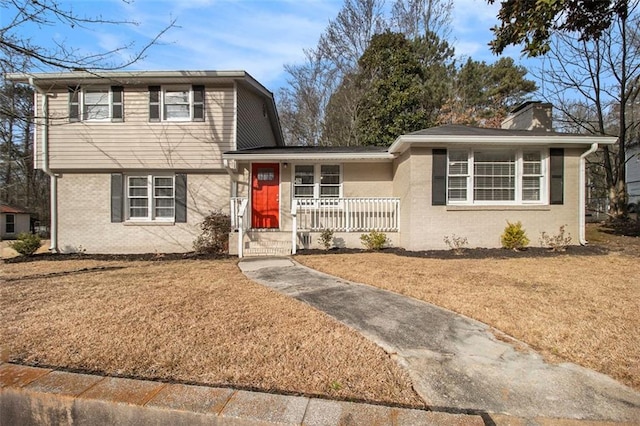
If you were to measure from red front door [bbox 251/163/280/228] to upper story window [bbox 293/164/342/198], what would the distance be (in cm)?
66

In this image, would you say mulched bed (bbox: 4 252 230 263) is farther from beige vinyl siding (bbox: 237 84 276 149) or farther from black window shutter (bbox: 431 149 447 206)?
black window shutter (bbox: 431 149 447 206)

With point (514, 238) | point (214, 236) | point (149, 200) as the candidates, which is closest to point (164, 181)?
point (149, 200)

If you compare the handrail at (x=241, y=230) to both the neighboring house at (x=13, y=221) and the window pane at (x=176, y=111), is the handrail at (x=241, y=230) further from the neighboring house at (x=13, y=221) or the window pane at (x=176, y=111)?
the neighboring house at (x=13, y=221)

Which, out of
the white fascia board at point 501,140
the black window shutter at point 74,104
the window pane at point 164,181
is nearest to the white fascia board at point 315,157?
the white fascia board at point 501,140

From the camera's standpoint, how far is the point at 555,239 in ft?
29.6

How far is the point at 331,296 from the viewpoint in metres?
4.95

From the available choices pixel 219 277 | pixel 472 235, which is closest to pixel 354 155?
pixel 472 235

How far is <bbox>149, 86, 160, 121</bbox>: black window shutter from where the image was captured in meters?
10.6

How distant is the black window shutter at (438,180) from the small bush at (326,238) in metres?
2.87

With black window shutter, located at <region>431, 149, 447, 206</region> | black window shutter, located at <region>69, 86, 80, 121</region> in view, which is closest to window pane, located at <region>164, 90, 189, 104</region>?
black window shutter, located at <region>69, 86, 80, 121</region>

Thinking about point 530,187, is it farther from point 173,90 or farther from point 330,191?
point 173,90

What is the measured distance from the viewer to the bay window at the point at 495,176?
9.16m

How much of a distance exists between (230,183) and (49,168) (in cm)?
558

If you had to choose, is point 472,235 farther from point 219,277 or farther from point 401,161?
point 219,277
